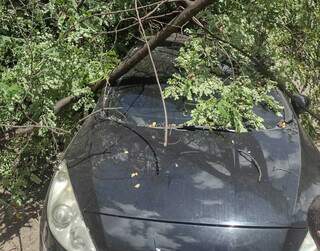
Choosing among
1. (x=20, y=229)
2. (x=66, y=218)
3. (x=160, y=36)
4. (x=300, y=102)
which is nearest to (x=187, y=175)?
(x=66, y=218)

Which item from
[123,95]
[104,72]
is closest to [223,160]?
[123,95]

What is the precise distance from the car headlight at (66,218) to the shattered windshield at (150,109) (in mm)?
782

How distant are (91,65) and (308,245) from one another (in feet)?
7.77

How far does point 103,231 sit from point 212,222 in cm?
59

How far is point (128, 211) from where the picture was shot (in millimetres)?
2822

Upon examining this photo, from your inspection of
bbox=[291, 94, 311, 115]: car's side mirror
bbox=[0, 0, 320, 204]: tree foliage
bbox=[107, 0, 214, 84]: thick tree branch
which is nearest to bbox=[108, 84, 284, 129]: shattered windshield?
bbox=[0, 0, 320, 204]: tree foliage

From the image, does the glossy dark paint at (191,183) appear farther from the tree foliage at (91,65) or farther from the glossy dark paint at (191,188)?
the tree foliage at (91,65)

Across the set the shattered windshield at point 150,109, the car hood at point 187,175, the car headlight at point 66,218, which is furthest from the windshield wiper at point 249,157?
the car headlight at point 66,218

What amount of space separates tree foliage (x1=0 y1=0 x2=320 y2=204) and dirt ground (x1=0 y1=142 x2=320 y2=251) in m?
0.17

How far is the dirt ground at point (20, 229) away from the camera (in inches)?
157

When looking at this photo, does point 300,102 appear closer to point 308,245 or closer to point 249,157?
point 249,157

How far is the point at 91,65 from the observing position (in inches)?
169

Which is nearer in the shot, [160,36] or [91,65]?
[160,36]

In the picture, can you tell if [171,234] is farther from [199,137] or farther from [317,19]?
[317,19]
